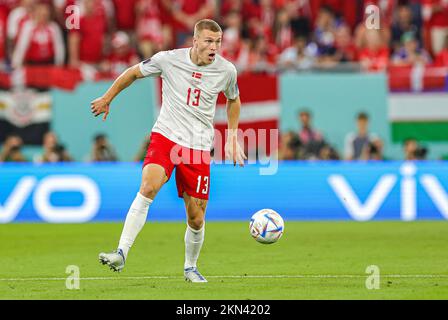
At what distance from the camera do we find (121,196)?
17.9 meters

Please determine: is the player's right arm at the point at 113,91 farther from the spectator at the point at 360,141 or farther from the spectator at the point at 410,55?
the spectator at the point at 410,55

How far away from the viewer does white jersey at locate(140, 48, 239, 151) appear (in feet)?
34.3

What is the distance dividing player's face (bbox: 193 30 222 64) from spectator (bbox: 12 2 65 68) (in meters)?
10.1

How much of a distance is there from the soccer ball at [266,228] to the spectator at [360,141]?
8534 mm

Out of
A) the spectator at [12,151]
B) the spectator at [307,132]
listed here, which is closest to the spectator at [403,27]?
the spectator at [307,132]

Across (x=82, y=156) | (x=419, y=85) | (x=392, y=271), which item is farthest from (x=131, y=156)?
(x=392, y=271)

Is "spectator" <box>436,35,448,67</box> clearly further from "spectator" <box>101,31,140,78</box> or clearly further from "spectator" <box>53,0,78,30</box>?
"spectator" <box>53,0,78,30</box>

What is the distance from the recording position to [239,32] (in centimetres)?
2130

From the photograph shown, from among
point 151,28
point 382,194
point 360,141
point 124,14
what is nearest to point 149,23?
point 151,28

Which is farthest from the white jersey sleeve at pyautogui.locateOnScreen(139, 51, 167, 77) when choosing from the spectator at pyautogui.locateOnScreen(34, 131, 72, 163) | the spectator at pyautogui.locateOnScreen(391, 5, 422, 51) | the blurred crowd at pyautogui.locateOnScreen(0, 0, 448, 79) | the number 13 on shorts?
the spectator at pyautogui.locateOnScreen(391, 5, 422, 51)

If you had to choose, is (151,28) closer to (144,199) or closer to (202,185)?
(202,185)

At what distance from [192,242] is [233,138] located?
3.47 ft
